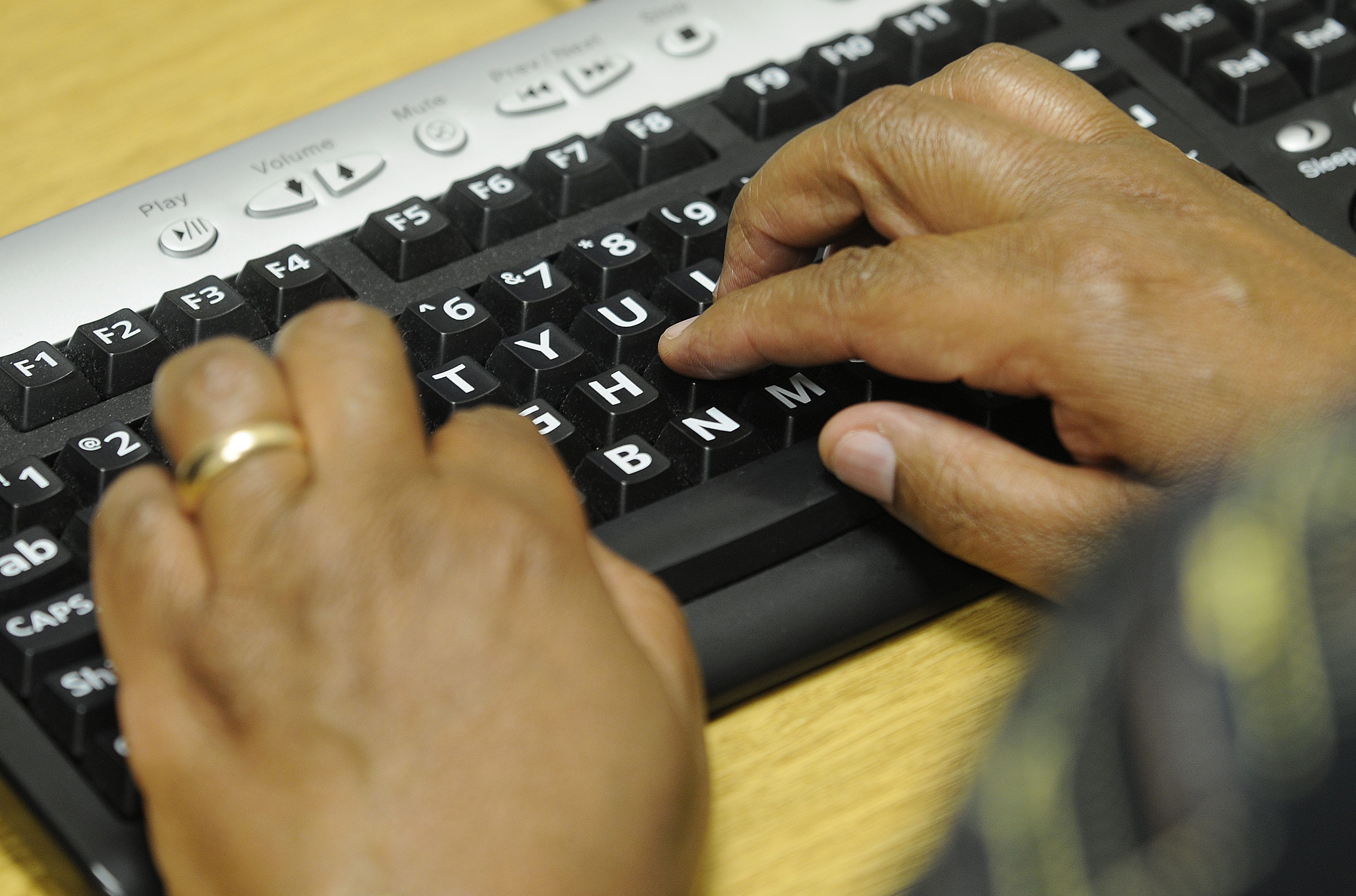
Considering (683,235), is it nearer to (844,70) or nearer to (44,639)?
(844,70)

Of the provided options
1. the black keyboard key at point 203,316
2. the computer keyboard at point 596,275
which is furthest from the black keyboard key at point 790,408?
the black keyboard key at point 203,316

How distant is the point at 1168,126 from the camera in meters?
0.71

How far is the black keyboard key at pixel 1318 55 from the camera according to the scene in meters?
0.72

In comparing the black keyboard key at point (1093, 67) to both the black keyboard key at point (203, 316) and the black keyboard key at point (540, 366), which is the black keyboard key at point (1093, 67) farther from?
the black keyboard key at point (203, 316)

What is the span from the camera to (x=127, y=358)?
1.89 ft

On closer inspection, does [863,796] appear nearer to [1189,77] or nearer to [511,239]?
[511,239]

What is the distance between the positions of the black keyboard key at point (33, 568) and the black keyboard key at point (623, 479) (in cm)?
19

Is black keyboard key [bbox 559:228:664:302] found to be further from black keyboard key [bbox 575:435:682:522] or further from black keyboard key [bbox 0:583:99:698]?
black keyboard key [bbox 0:583:99:698]

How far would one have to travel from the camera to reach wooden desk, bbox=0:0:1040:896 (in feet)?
1.60

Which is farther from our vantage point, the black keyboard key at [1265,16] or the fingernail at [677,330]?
the black keyboard key at [1265,16]

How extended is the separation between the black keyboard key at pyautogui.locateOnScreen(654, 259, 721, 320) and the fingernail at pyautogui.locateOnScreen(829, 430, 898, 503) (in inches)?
4.6

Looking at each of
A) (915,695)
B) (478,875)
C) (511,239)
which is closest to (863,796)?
(915,695)

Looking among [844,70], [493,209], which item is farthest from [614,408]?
[844,70]

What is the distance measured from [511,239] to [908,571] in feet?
0.83
